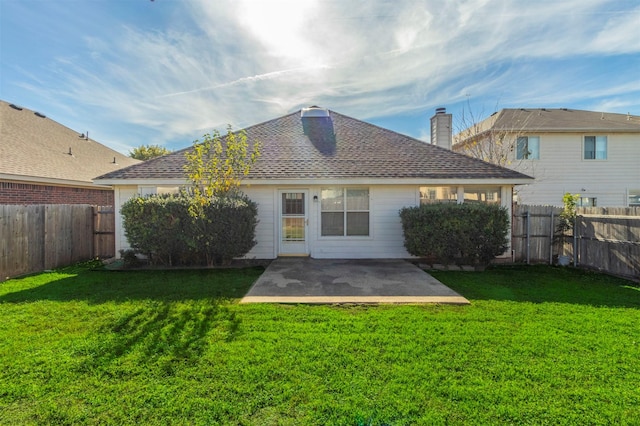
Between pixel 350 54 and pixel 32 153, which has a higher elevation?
pixel 350 54

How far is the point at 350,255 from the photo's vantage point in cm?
927

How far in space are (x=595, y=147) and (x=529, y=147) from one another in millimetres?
3600

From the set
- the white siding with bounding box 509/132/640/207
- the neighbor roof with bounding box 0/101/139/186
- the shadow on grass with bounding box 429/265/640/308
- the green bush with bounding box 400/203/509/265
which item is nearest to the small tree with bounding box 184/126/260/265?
the green bush with bounding box 400/203/509/265

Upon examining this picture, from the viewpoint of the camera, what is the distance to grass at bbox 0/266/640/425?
244 cm

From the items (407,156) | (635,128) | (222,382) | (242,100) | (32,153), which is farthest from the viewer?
(635,128)

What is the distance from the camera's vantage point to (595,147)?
15.2m

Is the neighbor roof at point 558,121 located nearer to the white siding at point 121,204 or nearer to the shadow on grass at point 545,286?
the shadow on grass at point 545,286

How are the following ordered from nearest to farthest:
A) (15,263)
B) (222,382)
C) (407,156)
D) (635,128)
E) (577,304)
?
(222,382)
(577,304)
(15,263)
(407,156)
(635,128)

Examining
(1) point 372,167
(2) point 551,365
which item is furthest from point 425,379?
(1) point 372,167

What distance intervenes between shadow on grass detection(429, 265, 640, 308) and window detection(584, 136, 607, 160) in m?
11.4

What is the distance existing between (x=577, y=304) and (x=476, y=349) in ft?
10.7

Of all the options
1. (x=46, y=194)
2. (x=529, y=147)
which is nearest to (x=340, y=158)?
(x=46, y=194)

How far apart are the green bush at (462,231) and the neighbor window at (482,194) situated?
1.30 metres

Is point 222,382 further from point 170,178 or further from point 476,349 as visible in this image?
point 170,178
